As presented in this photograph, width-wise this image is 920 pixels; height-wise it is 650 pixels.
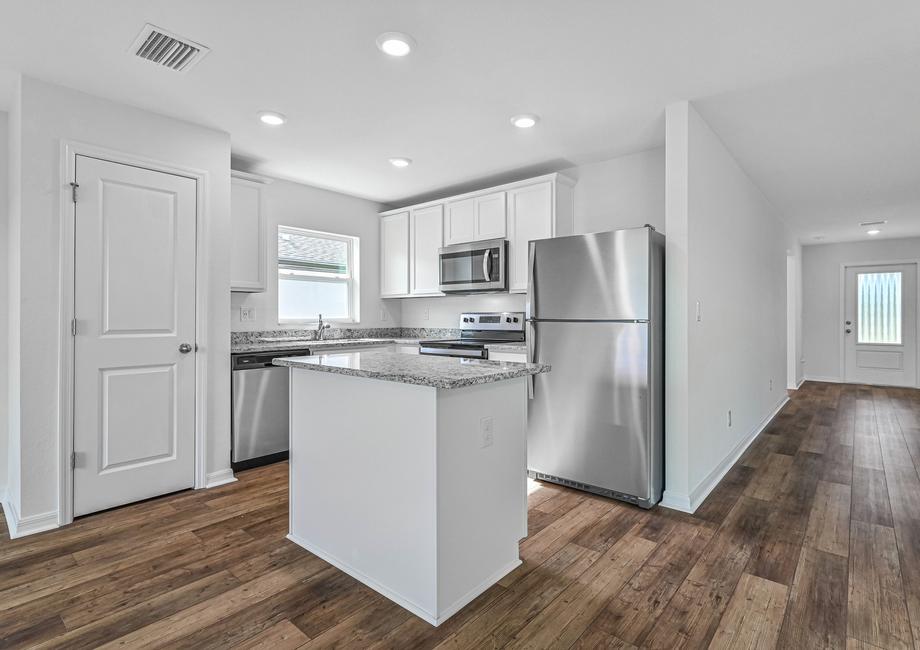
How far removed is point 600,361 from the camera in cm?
304

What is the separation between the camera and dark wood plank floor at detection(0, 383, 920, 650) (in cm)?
173

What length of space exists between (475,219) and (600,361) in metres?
2.01

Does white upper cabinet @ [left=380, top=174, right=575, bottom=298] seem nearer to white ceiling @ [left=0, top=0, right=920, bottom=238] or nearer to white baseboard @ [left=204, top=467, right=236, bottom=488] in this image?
white ceiling @ [left=0, top=0, right=920, bottom=238]

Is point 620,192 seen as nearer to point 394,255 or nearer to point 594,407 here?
point 594,407

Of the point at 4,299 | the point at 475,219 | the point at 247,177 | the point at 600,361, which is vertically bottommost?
the point at 600,361

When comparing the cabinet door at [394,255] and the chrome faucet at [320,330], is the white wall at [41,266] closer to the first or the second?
the chrome faucet at [320,330]

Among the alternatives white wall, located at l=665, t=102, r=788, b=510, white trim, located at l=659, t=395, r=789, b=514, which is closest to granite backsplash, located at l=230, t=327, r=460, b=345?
white wall, located at l=665, t=102, r=788, b=510

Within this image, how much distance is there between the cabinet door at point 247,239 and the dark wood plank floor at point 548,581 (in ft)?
5.19

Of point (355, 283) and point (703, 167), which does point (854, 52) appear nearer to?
point (703, 167)

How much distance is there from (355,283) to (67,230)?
2702 mm

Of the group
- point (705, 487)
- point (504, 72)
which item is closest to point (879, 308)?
point (705, 487)

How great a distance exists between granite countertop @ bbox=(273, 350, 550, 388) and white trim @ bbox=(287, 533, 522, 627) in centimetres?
86

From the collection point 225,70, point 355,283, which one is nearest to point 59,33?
point 225,70

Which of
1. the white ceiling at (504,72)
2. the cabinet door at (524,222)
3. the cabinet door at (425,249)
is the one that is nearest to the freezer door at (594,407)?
the cabinet door at (524,222)
